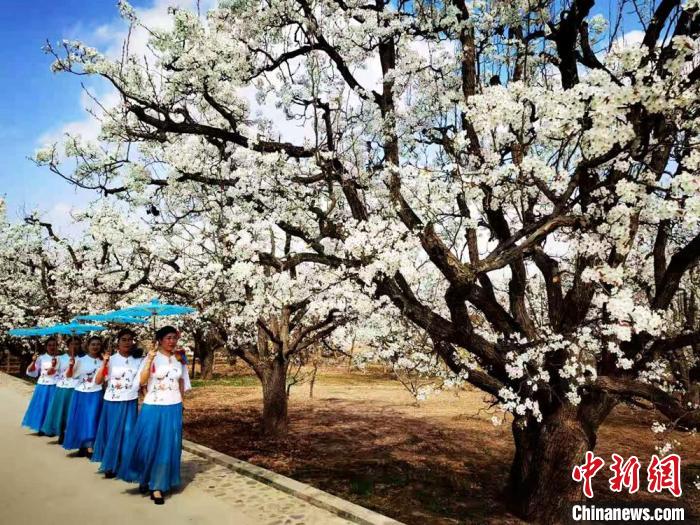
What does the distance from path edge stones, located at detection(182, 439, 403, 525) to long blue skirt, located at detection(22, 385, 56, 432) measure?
4636 mm

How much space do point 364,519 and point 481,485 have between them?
20.4 ft

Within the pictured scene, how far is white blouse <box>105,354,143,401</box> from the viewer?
7332 millimetres

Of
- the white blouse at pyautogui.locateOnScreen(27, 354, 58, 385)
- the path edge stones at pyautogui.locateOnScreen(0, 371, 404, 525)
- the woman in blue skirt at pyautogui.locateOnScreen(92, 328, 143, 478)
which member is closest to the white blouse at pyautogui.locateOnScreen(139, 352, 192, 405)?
the woman in blue skirt at pyautogui.locateOnScreen(92, 328, 143, 478)

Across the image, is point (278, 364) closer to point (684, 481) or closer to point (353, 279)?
point (353, 279)

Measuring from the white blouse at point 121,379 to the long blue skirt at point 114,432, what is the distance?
0.09 metres

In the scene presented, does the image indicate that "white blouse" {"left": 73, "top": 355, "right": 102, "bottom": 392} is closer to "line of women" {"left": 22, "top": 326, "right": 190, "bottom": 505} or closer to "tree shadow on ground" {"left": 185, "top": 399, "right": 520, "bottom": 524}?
"line of women" {"left": 22, "top": 326, "right": 190, "bottom": 505}

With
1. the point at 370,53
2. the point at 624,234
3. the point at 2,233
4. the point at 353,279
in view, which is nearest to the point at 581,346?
the point at 624,234

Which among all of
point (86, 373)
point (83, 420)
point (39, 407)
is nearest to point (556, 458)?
point (83, 420)

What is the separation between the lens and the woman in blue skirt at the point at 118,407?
7.05m

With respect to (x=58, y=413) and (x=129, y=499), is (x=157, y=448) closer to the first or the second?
(x=129, y=499)

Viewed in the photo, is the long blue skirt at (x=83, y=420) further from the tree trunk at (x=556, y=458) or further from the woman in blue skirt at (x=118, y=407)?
the tree trunk at (x=556, y=458)

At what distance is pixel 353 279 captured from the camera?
Answer: 714 cm

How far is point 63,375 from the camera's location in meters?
10.3

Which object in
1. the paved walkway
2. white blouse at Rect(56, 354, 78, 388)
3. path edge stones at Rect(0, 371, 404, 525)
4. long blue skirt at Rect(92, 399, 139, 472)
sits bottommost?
the paved walkway
